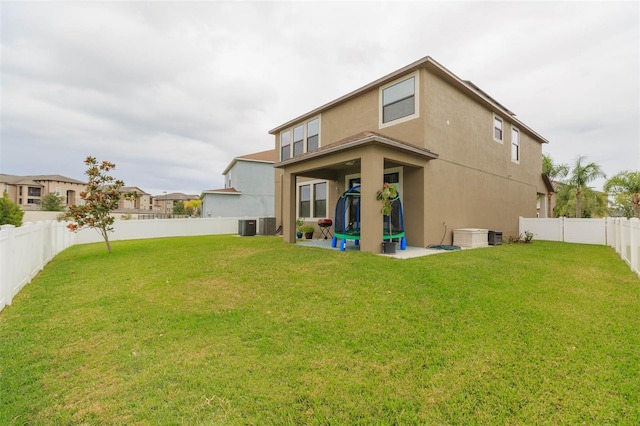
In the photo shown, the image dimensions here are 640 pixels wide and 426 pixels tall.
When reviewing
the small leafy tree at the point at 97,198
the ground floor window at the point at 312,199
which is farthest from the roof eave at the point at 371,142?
the small leafy tree at the point at 97,198

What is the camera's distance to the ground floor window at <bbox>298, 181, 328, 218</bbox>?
1350 cm

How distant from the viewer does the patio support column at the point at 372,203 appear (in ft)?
25.7

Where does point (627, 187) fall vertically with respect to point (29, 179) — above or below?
below

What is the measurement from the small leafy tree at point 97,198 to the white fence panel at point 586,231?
63.5 feet

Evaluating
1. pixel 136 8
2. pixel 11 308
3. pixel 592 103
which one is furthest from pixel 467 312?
pixel 592 103

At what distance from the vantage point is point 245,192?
2356 cm

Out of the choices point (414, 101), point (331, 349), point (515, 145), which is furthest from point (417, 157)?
point (515, 145)

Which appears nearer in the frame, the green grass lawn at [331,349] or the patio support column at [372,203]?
the green grass lawn at [331,349]

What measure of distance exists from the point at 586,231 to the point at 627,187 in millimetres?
10051

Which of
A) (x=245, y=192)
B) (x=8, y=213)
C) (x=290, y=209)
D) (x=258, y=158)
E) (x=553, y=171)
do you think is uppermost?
(x=258, y=158)

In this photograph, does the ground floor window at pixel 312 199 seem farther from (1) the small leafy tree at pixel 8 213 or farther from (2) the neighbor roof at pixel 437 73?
(1) the small leafy tree at pixel 8 213

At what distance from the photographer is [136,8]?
8.36 m

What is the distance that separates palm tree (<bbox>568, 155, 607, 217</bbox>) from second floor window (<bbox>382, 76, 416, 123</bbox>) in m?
17.2

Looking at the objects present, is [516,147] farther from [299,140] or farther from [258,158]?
[258,158]
